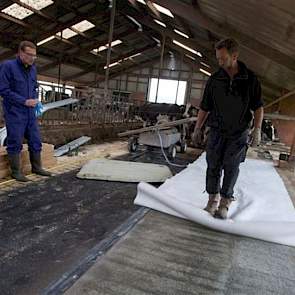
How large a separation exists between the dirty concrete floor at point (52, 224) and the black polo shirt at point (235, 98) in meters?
1.01

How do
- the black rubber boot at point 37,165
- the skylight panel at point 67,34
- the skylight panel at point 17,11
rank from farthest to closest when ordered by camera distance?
the skylight panel at point 67,34, the skylight panel at point 17,11, the black rubber boot at point 37,165

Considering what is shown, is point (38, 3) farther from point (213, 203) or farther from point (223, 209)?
point (223, 209)

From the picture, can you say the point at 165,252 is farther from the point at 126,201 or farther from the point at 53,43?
the point at 53,43

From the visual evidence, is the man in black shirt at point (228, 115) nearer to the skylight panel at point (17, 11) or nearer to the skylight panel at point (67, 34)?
the skylight panel at point (17, 11)

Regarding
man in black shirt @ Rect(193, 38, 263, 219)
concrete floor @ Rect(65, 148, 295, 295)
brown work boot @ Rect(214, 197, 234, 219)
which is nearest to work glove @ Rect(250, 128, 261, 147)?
man in black shirt @ Rect(193, 38, 263, 219)

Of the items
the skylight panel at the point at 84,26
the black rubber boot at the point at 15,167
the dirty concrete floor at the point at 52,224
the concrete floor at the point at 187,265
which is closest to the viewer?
the concrete floor at the point at 187,265

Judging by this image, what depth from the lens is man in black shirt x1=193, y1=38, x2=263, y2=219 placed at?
2.17 m

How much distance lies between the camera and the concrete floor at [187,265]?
1453mm

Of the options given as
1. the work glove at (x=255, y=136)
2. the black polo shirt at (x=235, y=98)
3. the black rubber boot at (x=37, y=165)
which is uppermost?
the black polo shirt at (x=235, y=98)

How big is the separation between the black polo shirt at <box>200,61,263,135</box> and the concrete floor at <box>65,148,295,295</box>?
0.72 metres

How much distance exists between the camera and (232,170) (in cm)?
229

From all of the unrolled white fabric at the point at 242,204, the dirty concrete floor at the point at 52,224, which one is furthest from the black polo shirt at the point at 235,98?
the dirty concrete floor at the point at 52,224

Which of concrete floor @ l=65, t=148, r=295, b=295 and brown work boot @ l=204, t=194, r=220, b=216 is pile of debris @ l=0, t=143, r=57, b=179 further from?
brown work boot @ l=204, t=194, r=220, b=216

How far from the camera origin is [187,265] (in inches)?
66.0
